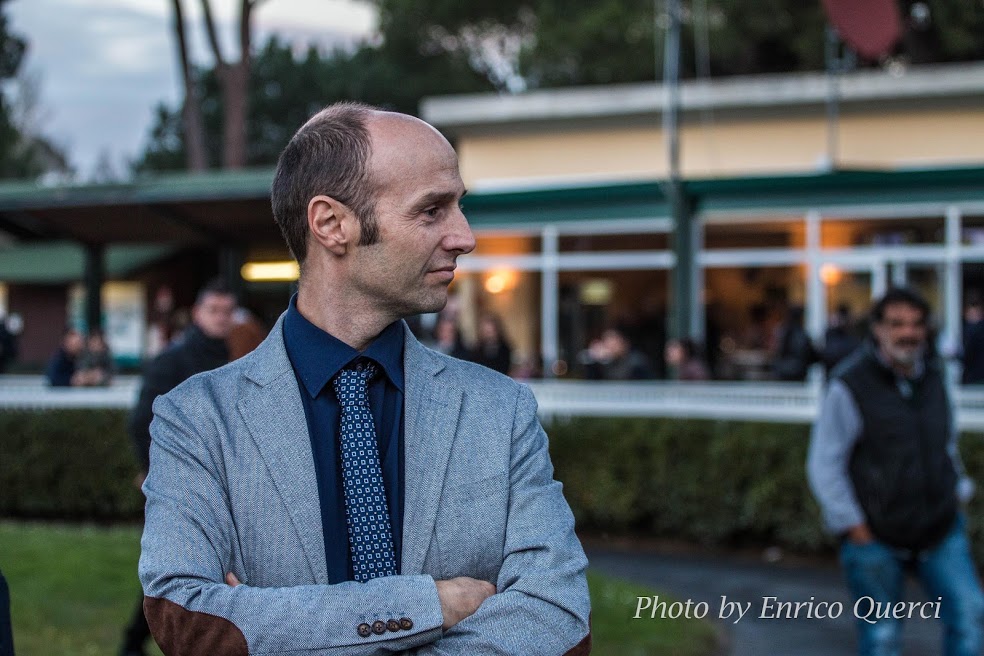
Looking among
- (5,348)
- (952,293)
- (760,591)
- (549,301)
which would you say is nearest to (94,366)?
(5,348)

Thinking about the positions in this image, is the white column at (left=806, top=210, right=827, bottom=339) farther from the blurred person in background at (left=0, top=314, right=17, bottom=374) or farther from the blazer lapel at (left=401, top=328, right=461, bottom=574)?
the blazer lapel at (left=401, top=328, right=461, bottom=574)

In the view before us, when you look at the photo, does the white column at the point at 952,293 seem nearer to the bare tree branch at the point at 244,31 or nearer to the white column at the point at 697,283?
the white column at the point at 697,283

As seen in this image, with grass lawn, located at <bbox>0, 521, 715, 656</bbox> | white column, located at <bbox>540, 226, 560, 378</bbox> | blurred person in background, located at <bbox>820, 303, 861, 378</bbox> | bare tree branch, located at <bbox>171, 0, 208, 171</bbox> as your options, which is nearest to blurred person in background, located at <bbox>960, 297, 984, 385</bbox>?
blurred person in background, located at <bbox>820, 303, 861, 378</bbox>

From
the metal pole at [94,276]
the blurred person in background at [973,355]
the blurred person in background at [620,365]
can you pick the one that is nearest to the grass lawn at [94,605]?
the blurred person in background at [620,365]

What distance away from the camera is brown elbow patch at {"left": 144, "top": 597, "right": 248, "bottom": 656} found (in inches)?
83.4

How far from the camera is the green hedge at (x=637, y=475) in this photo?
11.8 metres

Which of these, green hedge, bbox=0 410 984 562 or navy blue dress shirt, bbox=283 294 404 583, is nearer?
navy blue dress shirt, bbox=283 294 404 583

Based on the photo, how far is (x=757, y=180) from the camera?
18.5 metres

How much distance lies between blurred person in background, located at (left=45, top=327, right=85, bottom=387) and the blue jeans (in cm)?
1224

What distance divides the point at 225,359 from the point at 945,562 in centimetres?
366

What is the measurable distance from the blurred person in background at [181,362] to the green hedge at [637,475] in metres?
6.08

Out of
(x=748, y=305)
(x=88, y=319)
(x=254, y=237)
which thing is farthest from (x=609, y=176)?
(x=88, y=319)

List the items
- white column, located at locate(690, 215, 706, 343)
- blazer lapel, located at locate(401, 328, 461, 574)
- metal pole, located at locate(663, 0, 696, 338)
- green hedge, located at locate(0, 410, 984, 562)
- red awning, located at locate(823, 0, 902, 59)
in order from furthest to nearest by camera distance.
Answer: white column, located at locate(690, 215, 706, 343) → metal pole, located at locate(663, 0, 696, 338) → green hedge, located at locate(0, 410, 984, 562) → red awning, located at locate(823, 0, 902, 59) → blazer lapel, located at locate(401, 328, 461, 574)

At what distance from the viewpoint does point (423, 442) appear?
7.61ft
